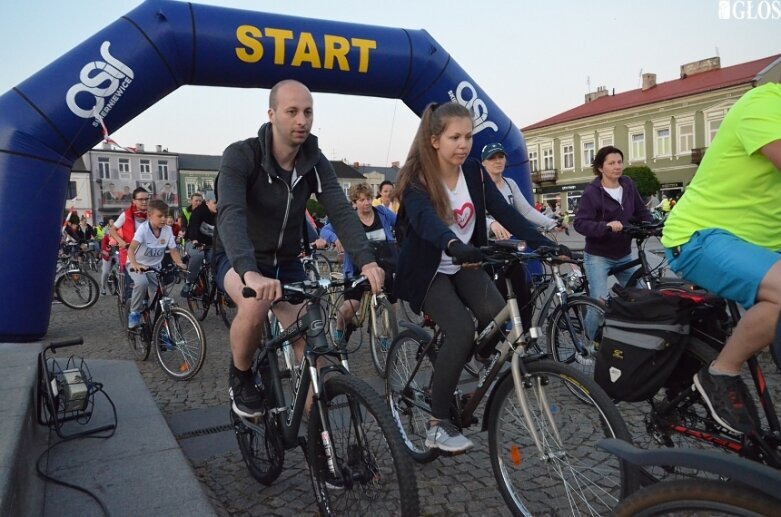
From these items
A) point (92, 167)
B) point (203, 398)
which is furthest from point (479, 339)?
point (92, 167)

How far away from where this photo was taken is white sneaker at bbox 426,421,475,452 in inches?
112

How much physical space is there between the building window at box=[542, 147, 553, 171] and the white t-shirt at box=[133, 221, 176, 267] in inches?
1925

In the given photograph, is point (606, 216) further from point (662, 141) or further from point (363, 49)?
point (662, 141)

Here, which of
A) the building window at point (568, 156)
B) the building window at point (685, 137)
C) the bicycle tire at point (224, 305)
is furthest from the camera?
the building window at point (568, 156)

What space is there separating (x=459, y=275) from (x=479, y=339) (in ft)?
1.29

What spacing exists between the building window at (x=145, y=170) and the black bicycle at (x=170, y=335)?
7026 centimetres

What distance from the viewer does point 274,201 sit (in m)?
2.96

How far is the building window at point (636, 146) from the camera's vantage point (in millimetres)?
45156

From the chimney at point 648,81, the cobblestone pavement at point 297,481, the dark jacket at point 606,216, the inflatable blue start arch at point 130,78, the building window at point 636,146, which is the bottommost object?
the cobblestone pavement at point 297,481

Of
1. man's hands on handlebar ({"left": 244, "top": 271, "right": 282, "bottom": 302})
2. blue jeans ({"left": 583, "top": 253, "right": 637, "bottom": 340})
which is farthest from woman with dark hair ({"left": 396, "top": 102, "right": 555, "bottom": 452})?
blue jeans ({"left": 583, "top": 253, "right": 637, "bottom": 340})

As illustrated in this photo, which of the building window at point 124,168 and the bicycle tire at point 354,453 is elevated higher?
the building window at point 124,168

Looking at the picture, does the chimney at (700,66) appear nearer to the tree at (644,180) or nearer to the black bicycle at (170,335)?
the tree at (644,180)

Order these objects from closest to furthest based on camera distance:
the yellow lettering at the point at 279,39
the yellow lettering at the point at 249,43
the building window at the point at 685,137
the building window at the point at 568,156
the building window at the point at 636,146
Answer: the yellow lettering at the point at 249,43 < the yellow lettering at the point at 279,39 < the building window at the point at 685,137 < the building window at the point at 636,146 < the building window at the point at 568,156

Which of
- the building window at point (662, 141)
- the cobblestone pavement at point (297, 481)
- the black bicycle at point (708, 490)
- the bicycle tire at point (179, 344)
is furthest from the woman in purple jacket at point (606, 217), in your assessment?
the building window at point (662, 141)
